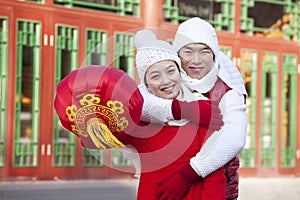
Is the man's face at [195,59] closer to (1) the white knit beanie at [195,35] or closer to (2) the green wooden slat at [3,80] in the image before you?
(1) the white knit beanie at [195,35]

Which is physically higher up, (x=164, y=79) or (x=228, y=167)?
(x=164, y=79)

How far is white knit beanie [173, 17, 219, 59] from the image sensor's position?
8.50 feet

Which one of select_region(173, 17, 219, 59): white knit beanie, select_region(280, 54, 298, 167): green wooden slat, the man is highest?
select_region(173, 17, 219, 59): white knit beanie

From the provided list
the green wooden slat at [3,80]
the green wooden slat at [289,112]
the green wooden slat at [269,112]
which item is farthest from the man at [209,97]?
the green wooden slat at [289,112]

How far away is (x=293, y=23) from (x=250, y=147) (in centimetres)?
194

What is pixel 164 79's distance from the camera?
2443mm

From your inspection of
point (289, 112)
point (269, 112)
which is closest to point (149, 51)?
point (269, 112)

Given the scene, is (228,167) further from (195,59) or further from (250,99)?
(250,99)

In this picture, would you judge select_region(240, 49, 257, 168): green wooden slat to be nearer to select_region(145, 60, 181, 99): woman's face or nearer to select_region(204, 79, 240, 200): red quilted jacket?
select_region(204, 79, 240, 200): red quilted jacket

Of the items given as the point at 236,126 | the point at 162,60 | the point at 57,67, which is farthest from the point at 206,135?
the point at 57,67

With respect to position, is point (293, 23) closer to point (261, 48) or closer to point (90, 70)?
point (261, 48)

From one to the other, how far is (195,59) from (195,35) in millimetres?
95

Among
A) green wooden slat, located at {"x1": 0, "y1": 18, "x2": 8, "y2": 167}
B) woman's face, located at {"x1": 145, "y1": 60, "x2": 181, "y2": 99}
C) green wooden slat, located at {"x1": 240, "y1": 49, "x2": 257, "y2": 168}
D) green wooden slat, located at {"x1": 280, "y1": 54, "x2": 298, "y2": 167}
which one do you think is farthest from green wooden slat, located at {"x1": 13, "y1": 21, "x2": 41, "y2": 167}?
woman's face, located at {"x1": 145, "y1": 60, "x2": 181, "y2": 99}

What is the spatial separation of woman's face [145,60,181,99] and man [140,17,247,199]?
1.3 inches
